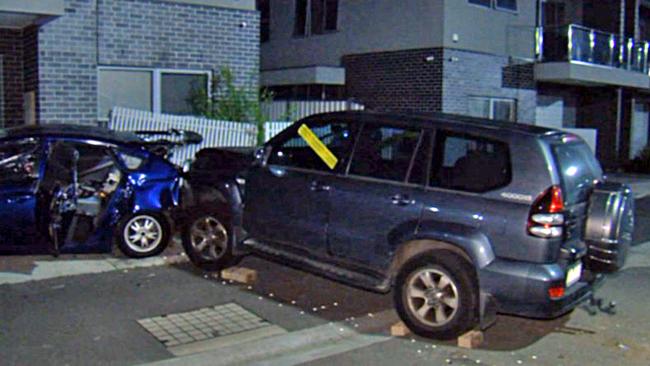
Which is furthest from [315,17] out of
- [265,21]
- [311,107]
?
[311,107]

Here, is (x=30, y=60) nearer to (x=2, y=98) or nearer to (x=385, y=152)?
(x=2, y=98)

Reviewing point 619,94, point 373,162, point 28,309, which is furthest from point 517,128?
point 619,94

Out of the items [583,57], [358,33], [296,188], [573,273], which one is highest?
[358,33]

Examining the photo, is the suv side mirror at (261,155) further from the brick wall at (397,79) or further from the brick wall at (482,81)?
the brick wall at (482,81)

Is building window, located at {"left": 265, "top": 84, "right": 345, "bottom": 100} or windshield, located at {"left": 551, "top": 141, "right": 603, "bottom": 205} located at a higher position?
building window, located at {"left": 265, "top": 84, "right": 345, "bottom": 100}

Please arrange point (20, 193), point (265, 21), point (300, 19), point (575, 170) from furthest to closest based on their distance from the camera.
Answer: point (265, 21), point (300, 19), point (20, 193), point (575, 170)

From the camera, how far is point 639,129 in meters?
25.0

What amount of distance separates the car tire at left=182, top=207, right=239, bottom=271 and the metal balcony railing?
1334cm

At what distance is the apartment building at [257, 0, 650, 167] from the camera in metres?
17.1

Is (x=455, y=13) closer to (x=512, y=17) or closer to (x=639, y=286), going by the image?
(x=512, y=17)

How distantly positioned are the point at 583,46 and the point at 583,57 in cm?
28

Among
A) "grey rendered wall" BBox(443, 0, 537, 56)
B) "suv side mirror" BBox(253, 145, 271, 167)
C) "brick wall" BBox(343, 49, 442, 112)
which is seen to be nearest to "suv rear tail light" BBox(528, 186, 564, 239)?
"suv side mirror" BBox(253, 145, 271, 167)

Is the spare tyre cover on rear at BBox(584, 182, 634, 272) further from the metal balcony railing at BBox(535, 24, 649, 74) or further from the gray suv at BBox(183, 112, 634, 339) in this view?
the metal balcony railing at BBox(535, 24, 649, 74)

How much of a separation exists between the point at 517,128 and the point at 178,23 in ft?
26.9
